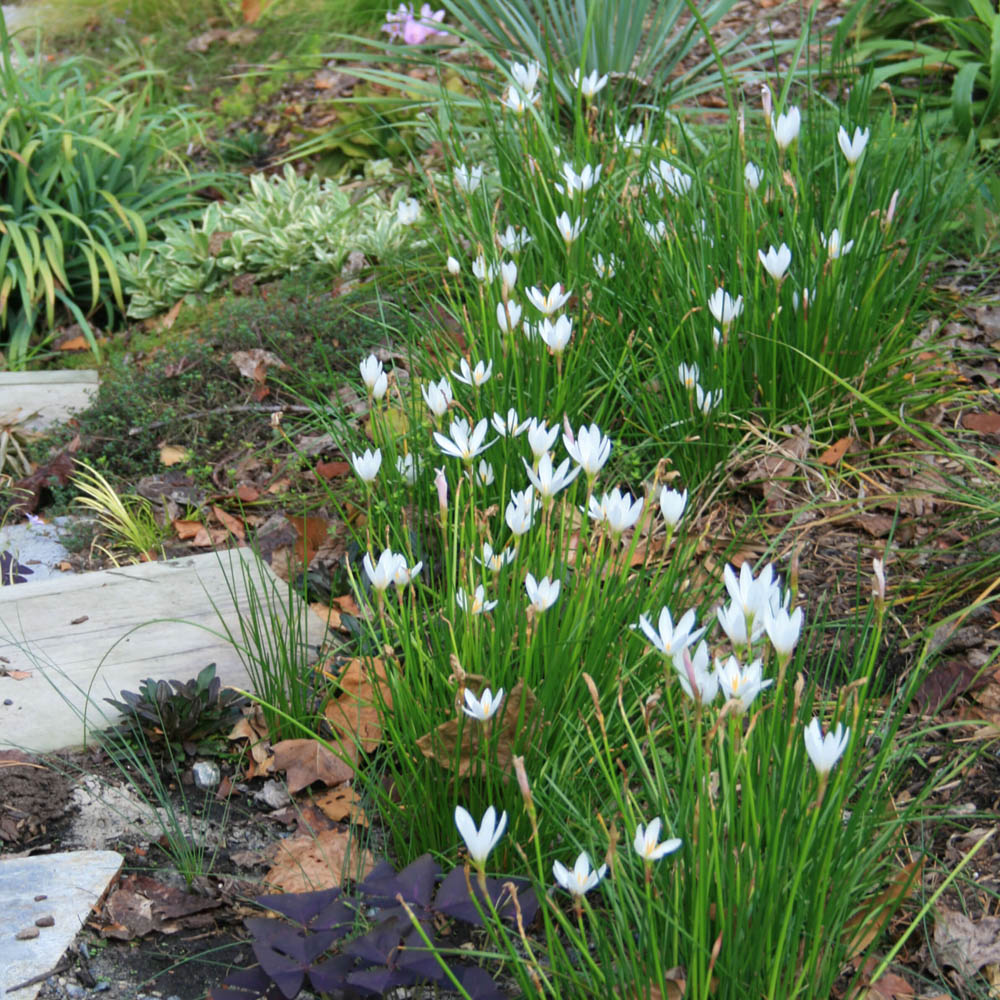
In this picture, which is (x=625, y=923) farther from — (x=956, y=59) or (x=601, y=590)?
(x=956, y=59)

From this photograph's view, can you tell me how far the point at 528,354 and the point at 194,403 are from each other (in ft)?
5.80

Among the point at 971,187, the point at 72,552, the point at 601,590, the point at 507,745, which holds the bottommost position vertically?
the point at 72,552

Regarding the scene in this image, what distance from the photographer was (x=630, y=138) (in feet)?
12.6

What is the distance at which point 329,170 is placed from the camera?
6.16 m

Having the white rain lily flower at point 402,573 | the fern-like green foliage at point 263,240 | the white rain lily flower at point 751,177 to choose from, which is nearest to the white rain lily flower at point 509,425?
the white rain lily flower at point 402,573

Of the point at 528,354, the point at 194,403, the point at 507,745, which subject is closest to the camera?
the point at 507,745

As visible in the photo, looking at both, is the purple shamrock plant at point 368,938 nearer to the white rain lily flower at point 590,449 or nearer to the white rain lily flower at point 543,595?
the white rain lily flower at point 543,595

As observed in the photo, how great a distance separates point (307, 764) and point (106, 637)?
2.63ft

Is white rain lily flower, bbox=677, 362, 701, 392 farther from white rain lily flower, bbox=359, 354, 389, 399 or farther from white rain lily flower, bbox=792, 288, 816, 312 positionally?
white rain lily flower, bbox=359, 354, 389, 399

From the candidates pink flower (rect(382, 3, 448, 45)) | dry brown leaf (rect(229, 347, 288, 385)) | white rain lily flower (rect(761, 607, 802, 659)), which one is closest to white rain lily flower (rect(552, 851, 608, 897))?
white rain lily flower (rect(761, 607, 802, 659))

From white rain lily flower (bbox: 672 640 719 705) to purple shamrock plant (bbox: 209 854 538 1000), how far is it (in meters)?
0.39

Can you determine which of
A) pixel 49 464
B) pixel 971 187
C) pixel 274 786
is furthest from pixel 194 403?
pixel 971 187

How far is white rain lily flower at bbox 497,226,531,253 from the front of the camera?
10.0 feet

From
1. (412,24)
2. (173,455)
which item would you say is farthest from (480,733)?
(412,24)
